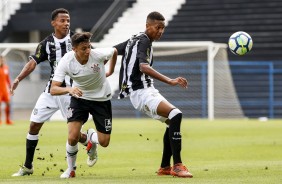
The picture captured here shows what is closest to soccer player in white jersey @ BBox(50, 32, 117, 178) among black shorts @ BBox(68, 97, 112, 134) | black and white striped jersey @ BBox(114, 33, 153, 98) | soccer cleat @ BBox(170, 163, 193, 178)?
black shorts @ BBox(68, 97, 112, 134)

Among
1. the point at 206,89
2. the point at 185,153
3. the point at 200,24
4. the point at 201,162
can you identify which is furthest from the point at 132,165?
the point at 200,24

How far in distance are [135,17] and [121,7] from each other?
32.5 inches

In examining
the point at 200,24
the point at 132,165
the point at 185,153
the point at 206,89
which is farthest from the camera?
the point at 200,24

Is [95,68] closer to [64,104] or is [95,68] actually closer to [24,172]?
[64,104]

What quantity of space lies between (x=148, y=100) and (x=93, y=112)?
0.72 meters

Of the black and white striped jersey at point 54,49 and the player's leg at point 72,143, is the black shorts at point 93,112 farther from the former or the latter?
the black and white striped jersey at point 54,49

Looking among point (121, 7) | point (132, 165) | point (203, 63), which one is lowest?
point (132, 165)

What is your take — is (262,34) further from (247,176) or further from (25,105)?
(247,176)

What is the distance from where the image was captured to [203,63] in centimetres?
3253

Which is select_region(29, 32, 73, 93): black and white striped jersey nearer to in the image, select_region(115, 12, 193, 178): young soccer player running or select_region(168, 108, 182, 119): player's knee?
select_region(115, 12, 193, 178): young soccer player running

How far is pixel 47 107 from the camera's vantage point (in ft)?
38.3

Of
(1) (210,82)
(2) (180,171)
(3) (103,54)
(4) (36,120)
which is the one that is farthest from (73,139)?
(1) (210,82)

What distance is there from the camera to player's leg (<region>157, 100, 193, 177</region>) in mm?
10586

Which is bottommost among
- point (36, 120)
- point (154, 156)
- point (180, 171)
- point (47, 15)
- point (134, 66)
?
point (154, 156)
